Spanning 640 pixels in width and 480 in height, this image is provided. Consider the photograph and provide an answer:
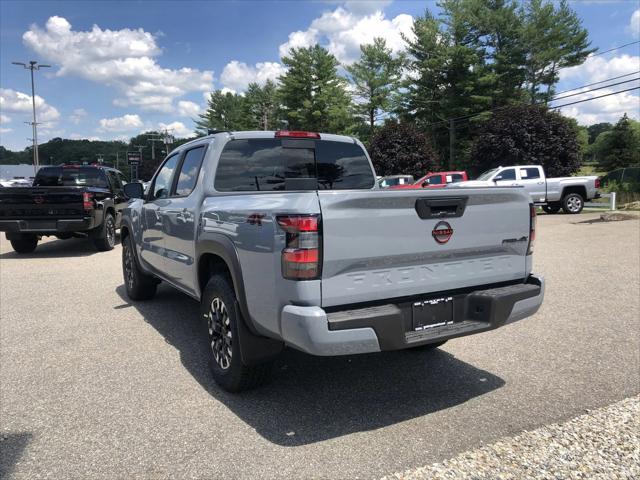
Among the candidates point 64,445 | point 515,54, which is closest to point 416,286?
point 64,445

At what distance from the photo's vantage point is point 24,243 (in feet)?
36.1

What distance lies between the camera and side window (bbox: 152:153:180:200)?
5.12m

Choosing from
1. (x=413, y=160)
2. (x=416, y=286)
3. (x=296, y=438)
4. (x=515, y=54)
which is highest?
(x=515, y=54)

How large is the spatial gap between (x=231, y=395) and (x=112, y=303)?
11.5ft

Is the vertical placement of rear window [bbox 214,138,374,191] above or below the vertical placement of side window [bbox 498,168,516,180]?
below

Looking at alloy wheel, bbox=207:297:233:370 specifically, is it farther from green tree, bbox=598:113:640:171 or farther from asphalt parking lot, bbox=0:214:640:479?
green tree, bbox=598:113:640:171

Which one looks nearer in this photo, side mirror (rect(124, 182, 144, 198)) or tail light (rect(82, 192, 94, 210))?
side mirror (rect(124, 182, 144, 198))

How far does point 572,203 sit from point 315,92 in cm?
3530

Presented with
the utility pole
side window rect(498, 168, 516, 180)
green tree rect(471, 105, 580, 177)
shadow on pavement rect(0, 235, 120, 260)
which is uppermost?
the utility pole

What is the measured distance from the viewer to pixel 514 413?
10.8ft

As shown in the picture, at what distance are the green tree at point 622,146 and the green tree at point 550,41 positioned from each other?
828 cm

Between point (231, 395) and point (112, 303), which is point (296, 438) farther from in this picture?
point (112, 303)

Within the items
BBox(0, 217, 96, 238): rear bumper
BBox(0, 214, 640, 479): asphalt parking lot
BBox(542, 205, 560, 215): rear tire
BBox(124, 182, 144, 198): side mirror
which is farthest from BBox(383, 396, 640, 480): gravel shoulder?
BBox(542, 205, 560, 215): rear tire

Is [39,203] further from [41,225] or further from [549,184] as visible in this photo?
[549,184]
